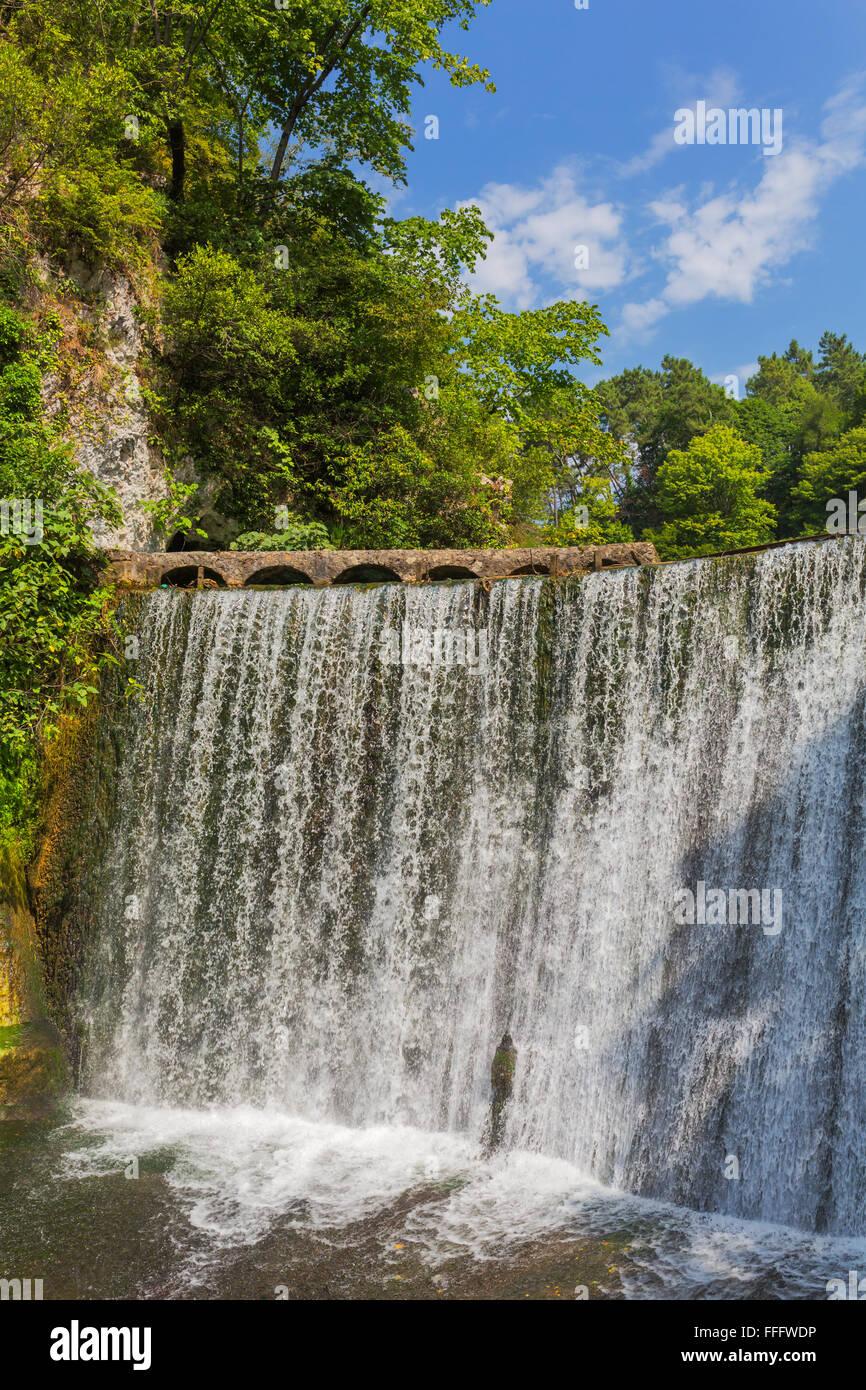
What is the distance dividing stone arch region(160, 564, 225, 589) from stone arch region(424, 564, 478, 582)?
2435 millimetres

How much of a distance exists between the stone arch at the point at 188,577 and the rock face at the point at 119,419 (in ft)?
4.04

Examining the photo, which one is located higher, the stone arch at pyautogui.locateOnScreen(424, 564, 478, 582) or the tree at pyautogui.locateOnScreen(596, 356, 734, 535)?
the tree at pyautogui.locateOnScreen(596, 356, 734, 535)

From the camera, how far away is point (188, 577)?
10.5 metres

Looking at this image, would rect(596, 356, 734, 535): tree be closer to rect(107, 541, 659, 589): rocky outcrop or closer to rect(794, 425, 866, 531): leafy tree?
rect(794, 425, 866, 531): leafy tree

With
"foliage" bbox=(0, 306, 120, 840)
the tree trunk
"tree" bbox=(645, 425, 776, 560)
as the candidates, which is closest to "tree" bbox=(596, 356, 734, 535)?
"tree" bbox=(645, 425, 776, 560)

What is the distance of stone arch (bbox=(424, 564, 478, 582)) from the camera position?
10.2 metres

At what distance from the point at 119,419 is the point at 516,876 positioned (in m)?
8.14

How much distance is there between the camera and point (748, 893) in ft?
23.4

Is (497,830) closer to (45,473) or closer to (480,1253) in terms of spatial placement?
(480,1253)

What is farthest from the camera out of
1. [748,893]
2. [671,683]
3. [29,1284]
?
[671,683]

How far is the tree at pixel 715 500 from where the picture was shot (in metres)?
31.8

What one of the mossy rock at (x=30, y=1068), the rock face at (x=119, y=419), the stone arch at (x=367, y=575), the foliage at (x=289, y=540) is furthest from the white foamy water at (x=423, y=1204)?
the foliage at (x=289, y=540)

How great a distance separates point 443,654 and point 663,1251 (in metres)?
5.30

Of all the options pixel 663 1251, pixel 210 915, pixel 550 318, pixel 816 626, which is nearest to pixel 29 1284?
pixel 210 915
